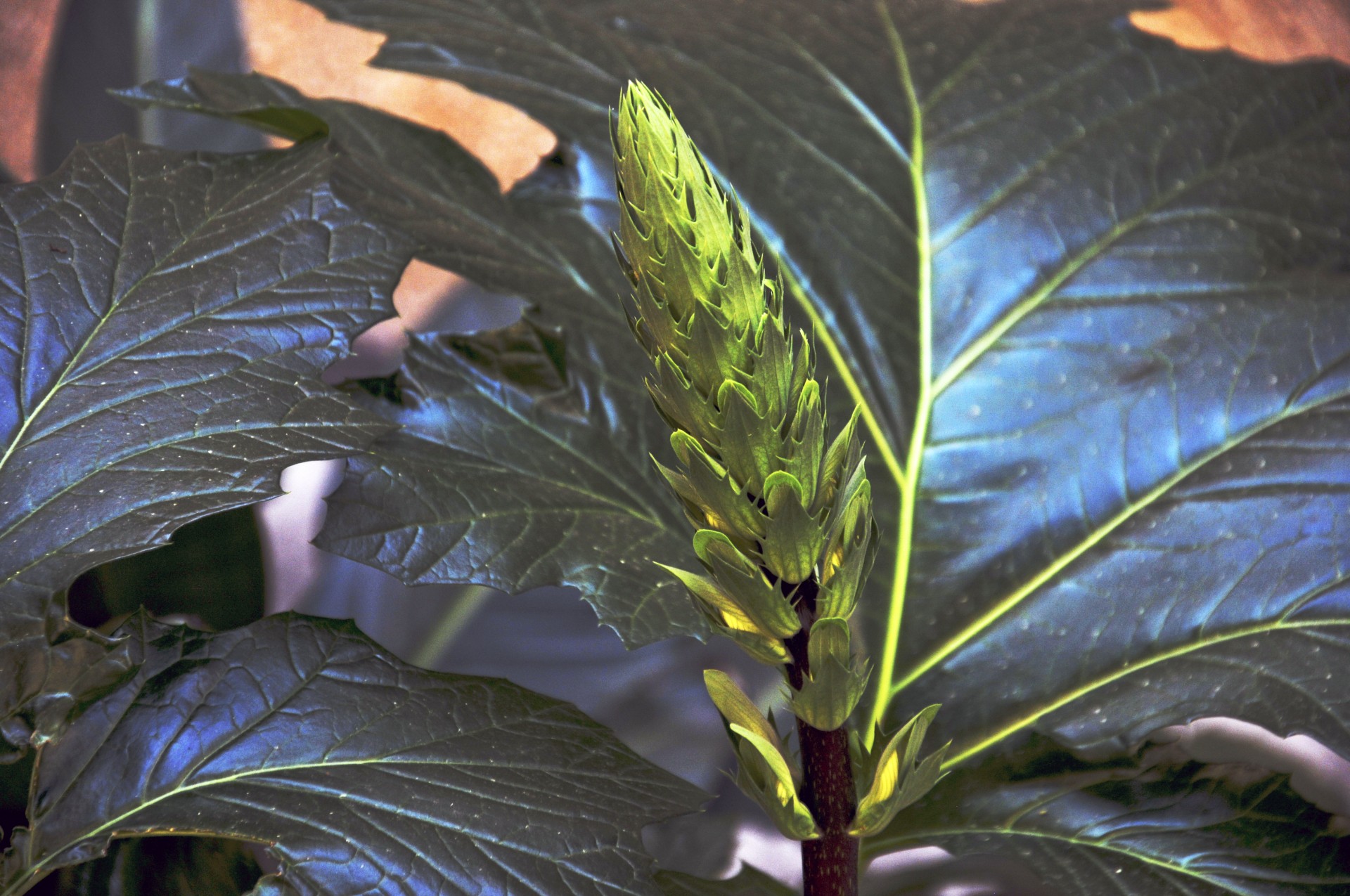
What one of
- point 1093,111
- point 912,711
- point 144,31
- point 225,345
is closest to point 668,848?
point 912,711

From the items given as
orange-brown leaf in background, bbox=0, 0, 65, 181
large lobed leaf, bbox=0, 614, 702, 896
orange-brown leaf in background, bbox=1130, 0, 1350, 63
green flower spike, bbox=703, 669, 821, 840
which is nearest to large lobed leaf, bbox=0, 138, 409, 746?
large lobed leaf, bbox=0, 614, 702, 896

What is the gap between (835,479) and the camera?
0.62 feet

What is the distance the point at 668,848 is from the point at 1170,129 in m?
0.35

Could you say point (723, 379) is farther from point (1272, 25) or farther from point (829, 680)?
point (1272, 25)

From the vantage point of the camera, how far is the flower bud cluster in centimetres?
17

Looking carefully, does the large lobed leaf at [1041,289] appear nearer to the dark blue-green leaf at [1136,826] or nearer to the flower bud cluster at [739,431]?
the dark blue-green leaf at [1136,826]

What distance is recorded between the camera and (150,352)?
283 mm

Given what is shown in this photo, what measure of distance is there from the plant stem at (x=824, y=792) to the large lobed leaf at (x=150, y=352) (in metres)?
0.14

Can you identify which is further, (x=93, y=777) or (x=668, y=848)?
(x=668, y=848)

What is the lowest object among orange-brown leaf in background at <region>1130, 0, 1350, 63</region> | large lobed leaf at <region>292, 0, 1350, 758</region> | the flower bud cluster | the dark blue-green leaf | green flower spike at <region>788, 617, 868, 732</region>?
the dark blue-green leaf

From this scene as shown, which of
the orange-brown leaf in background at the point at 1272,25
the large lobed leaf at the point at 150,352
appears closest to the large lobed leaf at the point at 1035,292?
the large lobed leaf at the point at 150,352

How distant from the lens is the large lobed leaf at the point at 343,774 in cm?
23

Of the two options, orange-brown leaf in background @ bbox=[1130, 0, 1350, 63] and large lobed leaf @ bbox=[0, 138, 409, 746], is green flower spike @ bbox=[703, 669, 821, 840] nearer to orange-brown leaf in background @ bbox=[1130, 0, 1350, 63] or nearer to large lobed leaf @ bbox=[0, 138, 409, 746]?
large lobed leaf @ bbox=[0, 138, 409, 746]

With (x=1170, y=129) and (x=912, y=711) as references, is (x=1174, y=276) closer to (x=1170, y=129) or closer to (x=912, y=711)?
(x=1170, y=129)
